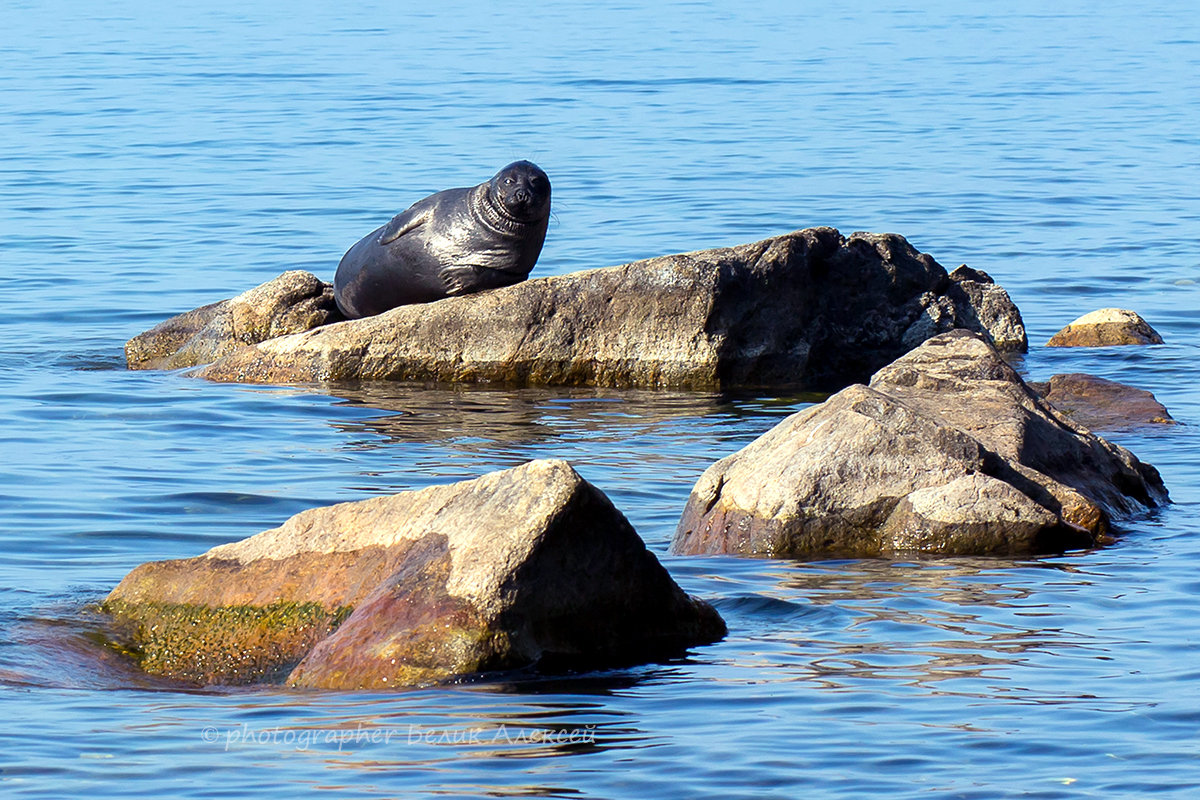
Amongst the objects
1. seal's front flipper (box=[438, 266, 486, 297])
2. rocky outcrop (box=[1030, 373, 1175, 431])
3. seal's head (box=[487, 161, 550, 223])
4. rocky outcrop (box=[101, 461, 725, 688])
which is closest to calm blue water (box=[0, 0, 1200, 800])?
rocky outcrop (box=[101, 461, 725, 688])

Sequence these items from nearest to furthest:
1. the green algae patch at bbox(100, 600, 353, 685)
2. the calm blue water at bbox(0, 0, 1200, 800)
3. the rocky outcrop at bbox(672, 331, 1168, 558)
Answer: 1. the calm blue water at bbox(0, 0, 1200, 800)
2. the green algae patch at bbox(100, 600, 353, 685)
3. the rocky outcrop at bbox(672, 331, 1168, 558)

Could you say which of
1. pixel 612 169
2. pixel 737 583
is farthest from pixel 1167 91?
pixel 737 583

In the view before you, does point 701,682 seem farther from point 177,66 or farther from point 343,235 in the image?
point 177,66

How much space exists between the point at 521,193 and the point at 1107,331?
458cm

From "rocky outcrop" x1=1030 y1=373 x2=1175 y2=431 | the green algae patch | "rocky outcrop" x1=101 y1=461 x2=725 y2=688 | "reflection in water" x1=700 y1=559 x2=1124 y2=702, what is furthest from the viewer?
"rocky outcrop" x1=1030 y1=373 x2=1175 y2=431

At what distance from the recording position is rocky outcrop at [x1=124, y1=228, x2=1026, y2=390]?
12438mm

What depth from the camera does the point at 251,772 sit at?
193 inches

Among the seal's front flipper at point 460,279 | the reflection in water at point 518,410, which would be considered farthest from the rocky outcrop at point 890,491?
the seal's front flipper at point 460,279

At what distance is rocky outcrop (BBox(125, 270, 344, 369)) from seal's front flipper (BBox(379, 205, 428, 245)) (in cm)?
82

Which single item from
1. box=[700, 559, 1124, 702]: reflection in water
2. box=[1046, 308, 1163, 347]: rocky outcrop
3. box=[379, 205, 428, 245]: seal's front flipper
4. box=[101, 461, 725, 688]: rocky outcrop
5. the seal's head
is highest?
the seal's head

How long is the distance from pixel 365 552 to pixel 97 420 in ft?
18.1

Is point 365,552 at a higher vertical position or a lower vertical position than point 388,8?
lower

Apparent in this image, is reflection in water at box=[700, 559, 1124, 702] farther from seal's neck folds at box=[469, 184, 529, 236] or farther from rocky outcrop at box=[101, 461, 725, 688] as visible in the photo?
seal's neck folds at box=[469, 184, 529, 236]

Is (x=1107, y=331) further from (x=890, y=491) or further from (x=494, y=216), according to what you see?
(x=890, y=491)
